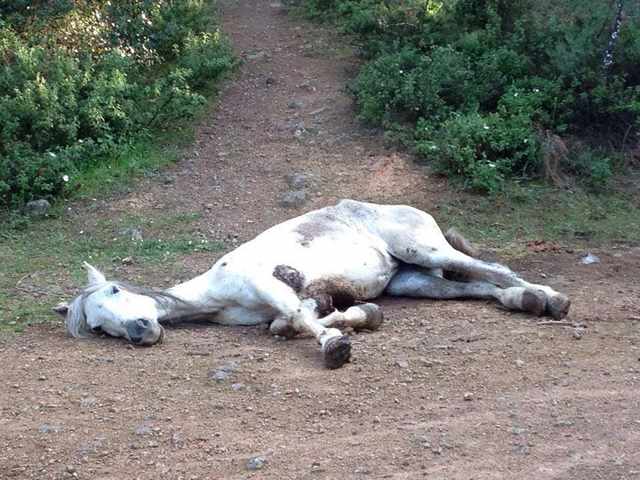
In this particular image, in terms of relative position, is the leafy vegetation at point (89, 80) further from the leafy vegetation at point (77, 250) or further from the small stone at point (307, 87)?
the small stone at point (307, 87)

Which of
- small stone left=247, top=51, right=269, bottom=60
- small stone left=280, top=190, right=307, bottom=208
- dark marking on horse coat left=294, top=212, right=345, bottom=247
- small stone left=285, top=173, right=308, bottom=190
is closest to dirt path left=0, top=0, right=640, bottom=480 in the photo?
dark marking on horse coat left=294, top=212, right=345, bottom=247

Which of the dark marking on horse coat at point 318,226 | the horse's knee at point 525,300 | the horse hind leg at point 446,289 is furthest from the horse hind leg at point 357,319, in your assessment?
the horse's knee at point 525,300

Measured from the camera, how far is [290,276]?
6.58 metres

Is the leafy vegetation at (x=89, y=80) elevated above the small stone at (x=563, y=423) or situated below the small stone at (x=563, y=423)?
below

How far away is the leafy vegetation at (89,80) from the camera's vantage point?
986cm

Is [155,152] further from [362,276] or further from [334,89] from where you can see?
[362,276]

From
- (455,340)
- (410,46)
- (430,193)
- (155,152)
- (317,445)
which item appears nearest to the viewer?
(317,445)

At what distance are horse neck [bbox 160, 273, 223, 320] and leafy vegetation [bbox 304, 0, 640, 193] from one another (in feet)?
12.1

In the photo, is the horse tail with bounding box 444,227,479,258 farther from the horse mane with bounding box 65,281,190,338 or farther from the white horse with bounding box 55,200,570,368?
the horse mane with bounding box 65,281,190,338

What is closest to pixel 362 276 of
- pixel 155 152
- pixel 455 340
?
pixel 455 340

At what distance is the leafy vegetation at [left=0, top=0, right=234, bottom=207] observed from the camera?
986 cm

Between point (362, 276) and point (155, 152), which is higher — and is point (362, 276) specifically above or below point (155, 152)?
above

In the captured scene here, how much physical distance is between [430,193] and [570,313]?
312 cm

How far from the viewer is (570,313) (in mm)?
6625
